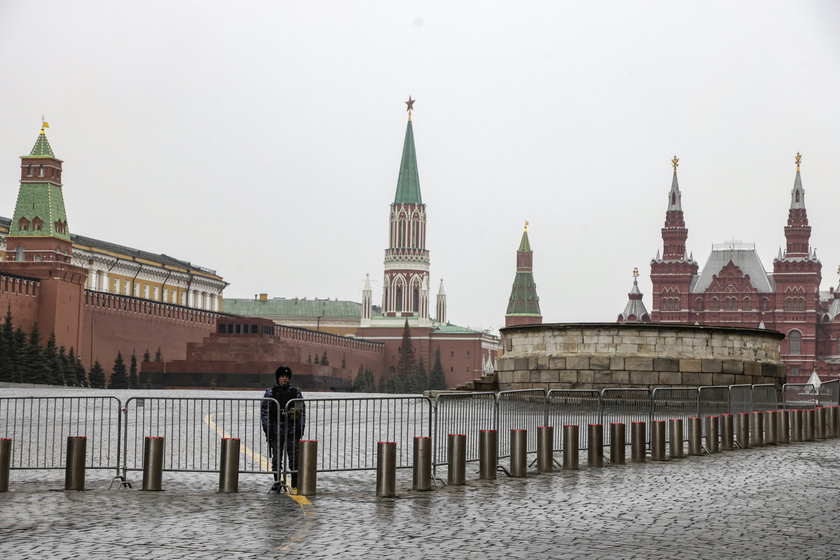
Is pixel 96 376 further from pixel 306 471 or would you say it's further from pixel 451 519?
pixel 451 519

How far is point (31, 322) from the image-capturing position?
2467 inches

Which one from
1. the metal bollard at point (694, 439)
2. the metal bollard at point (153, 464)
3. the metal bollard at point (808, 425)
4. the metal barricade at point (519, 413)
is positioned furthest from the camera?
the metal bollard at point (808, 425)

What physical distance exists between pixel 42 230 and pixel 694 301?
195ft

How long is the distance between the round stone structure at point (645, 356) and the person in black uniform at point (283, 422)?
1499 centimetres

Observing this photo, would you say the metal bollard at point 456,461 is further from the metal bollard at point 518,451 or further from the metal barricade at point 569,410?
the metal barricade at point 569,410

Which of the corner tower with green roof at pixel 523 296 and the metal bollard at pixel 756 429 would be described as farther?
the corner tower with green roof at pixel 523 296

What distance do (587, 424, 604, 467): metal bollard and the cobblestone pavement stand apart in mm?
715

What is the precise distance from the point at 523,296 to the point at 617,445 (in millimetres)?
135161

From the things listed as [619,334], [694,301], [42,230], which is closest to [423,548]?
[619,334]

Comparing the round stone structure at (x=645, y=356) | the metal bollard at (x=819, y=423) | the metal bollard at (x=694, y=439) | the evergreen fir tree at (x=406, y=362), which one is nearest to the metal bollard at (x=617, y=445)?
the metal bollard at (x=694, y=439)

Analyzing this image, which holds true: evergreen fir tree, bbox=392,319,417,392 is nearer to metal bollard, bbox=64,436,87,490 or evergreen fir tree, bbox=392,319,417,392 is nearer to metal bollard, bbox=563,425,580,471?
metal bollard, bbox=563,425,580,471

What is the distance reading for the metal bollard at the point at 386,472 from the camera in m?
10.9

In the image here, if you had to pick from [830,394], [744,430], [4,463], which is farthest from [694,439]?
[830,394]

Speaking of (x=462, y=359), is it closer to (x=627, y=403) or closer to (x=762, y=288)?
(x=762, y=288)
